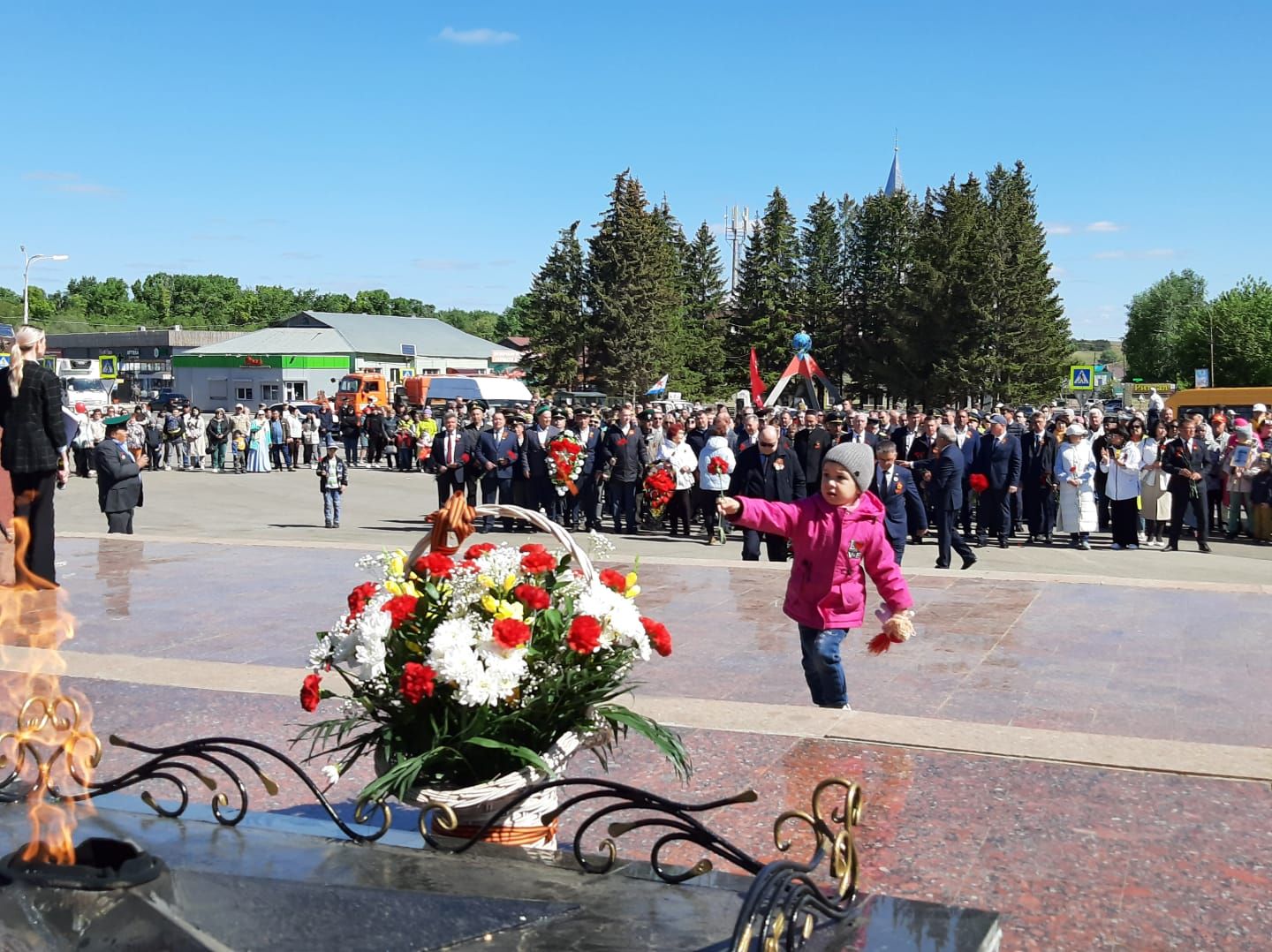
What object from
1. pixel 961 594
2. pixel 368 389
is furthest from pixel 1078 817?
pixel 368 389

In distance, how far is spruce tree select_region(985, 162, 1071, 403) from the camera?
6612 centimetres

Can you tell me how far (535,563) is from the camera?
401cm

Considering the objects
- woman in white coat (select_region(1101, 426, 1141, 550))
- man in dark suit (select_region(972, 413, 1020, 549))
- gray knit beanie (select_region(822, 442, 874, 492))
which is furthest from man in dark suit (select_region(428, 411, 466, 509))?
gray knit beanie (select_region(822, 442, 874, 492))

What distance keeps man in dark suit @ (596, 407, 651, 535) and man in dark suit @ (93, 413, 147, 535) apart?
6716mm

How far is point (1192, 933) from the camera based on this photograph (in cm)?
384

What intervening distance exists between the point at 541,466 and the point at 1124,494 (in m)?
8.42

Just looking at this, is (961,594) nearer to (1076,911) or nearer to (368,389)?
(1076,911)

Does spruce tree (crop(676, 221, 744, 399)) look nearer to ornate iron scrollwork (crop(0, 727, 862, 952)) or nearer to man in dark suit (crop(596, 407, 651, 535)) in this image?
man in dark suit (crop(596, 407, 651, 535))

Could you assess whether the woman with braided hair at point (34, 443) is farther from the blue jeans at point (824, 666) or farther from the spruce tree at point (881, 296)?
the spruce tree at point (881, 296)

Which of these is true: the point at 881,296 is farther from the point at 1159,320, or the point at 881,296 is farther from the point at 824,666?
the point at 824,666

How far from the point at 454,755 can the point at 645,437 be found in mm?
17225

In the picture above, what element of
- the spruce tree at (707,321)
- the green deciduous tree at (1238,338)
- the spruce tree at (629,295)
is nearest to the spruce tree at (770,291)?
the spruce tree at (707,321)

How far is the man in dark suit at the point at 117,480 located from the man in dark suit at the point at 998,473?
10920 mm

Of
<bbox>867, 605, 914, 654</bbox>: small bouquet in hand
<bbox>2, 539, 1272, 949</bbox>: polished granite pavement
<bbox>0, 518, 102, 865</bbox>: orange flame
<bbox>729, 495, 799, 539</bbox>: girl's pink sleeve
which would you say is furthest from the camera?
<bbox>729, 495, 799, 539</bbox>: girl's pink sleeve
